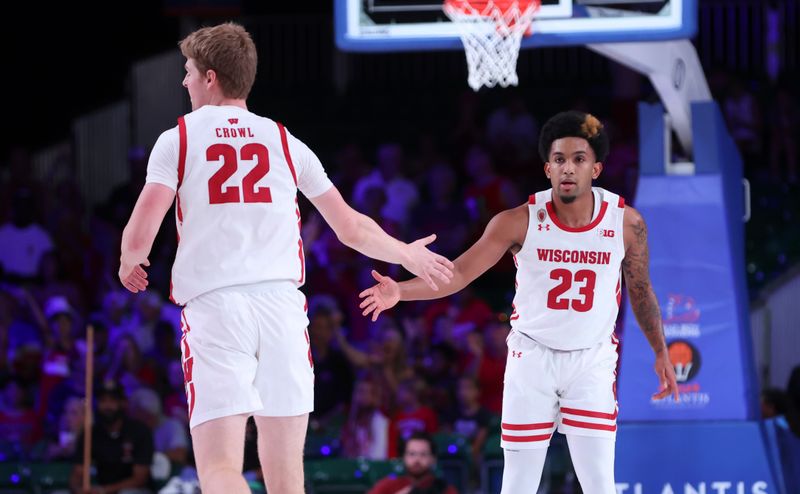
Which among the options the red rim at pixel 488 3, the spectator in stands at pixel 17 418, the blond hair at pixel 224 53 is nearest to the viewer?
the blond hair at pixel 224 53

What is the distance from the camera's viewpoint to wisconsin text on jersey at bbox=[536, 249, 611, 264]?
22.8ft

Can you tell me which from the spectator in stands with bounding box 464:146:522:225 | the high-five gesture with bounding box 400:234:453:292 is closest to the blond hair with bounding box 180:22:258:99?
the high-five gesture with bounding box 400:234:453:292

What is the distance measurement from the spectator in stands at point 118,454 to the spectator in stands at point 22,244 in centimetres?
377

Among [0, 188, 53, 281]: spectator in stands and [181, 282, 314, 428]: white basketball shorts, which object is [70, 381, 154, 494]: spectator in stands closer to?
[0, 188, 53, 281]: spectator in stands

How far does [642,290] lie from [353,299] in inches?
280

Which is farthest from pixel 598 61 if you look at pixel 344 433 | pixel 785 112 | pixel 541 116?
pixel 344 433

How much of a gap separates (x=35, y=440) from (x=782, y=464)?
22.8 feet

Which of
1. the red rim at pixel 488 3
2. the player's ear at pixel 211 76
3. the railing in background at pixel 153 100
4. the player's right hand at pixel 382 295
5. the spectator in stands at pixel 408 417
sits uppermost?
the railing in background at pixel 153 100

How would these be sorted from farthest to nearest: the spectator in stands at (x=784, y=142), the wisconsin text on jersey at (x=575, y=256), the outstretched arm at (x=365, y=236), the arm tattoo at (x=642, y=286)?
the spectator in stands at (x=784, y=142) → the arm tattoo at (x=642, y=286) → the wisconsin text on jersey at (x=575, y=256) → the outstretched arm at (x=365, y=236)

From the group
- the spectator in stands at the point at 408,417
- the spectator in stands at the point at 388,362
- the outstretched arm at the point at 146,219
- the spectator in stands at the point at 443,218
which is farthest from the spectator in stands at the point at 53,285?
the outstretched arm at the point at 146,219

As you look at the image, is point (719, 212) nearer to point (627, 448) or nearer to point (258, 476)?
point (627, 448)

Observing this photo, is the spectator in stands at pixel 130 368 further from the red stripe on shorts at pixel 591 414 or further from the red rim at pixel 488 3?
the red stripe on shorts at pixel 591 414

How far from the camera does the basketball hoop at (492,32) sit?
8.62m

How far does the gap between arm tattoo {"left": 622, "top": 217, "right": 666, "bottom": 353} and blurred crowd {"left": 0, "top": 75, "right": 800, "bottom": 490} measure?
4342 mm
